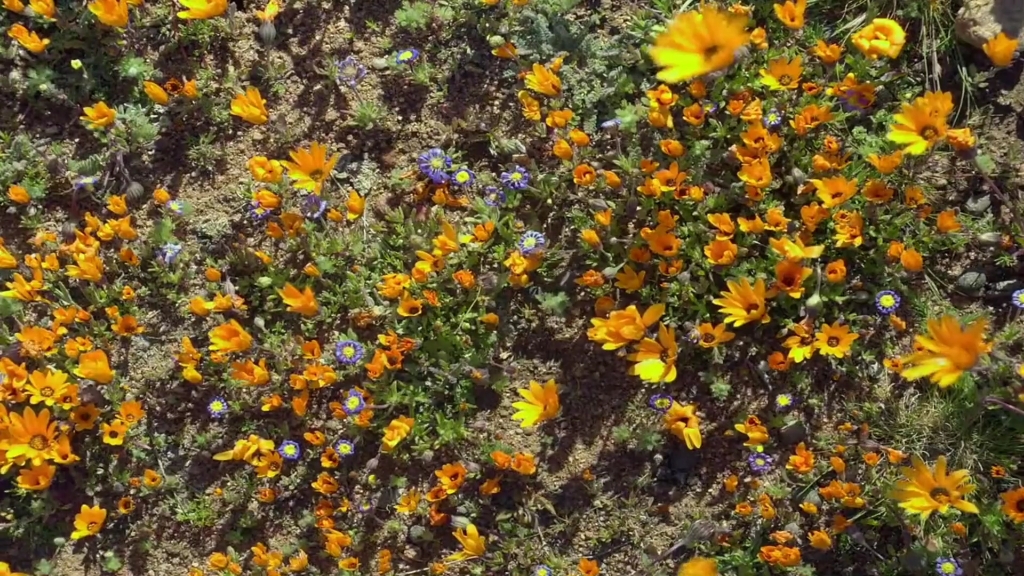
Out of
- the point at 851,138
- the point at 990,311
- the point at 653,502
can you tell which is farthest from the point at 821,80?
the point at 653,502

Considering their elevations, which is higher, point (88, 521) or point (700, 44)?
point (700, 44)

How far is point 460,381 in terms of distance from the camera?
161 inches

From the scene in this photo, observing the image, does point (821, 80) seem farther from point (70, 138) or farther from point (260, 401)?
point (70, 138)

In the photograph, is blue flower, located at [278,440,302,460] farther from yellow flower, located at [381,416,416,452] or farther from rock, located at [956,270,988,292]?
rock, located at [956,270,988,292]

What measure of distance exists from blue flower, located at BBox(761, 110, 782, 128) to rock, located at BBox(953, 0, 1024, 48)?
0.94m

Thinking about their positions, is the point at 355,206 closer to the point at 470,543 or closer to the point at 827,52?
the point at 470,543

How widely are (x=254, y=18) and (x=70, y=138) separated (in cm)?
117

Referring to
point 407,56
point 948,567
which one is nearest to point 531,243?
point 407,56

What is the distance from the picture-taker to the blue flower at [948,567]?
11.7 ft

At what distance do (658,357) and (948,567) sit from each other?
143 cm

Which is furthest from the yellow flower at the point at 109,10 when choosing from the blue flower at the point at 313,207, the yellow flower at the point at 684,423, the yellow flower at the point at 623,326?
the yellow flower at the point at 684,423

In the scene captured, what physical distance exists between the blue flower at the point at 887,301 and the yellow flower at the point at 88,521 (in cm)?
369

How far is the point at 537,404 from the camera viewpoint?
3.84 meters

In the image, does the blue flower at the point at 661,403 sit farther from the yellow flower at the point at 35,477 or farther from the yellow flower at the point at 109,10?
the yellow flower at the point at 109,10
